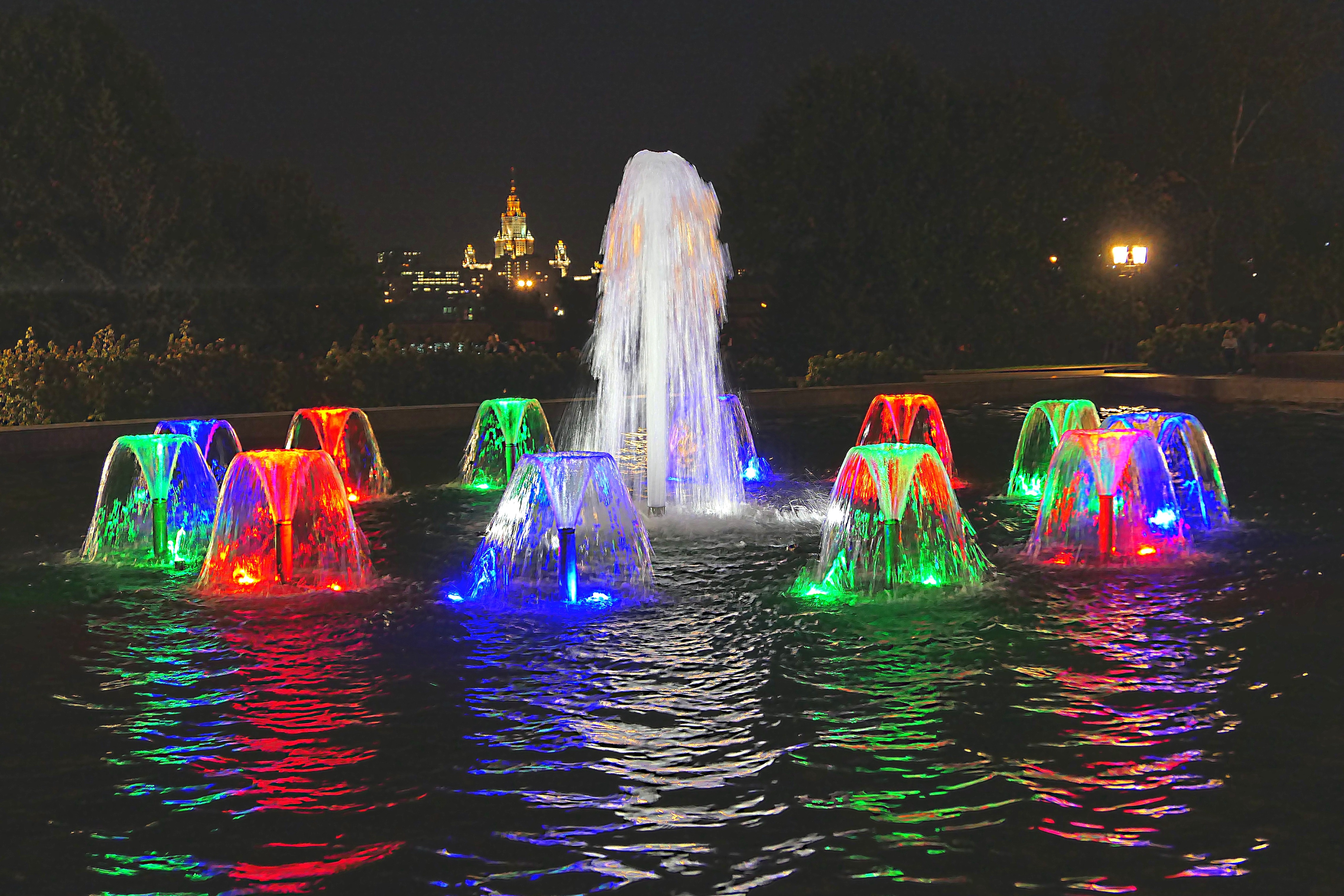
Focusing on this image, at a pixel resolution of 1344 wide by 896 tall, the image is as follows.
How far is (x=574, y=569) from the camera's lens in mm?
9500

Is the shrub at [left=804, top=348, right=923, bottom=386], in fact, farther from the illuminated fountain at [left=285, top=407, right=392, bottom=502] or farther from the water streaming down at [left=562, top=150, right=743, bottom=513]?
the illuminated fountain at [left=285, top=407, right=392, bottom=502]

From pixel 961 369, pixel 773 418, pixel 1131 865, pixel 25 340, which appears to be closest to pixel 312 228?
pixel 25 340

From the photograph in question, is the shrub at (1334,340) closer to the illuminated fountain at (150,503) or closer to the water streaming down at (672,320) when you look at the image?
the water streaming down at (672,320)

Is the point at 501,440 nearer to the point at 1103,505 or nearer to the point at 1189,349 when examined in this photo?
the point at 1103,505

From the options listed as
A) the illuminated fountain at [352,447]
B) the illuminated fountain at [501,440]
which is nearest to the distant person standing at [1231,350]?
the illuminated fountain at [501,440]

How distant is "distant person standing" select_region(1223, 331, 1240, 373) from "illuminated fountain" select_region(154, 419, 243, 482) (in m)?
29.1

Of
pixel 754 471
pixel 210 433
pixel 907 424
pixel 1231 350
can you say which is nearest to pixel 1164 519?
pixel 754 471

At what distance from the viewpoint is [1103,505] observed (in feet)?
35.7

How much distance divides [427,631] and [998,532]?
599cm

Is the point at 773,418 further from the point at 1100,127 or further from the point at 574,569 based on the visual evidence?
the point at 1100,127

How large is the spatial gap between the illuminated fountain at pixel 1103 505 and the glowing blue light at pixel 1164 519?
26mm

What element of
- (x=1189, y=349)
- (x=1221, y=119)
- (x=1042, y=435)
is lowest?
(x=1042, y=435)

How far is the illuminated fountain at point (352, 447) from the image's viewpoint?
1606 cm

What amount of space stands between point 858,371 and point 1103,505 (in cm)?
2315
